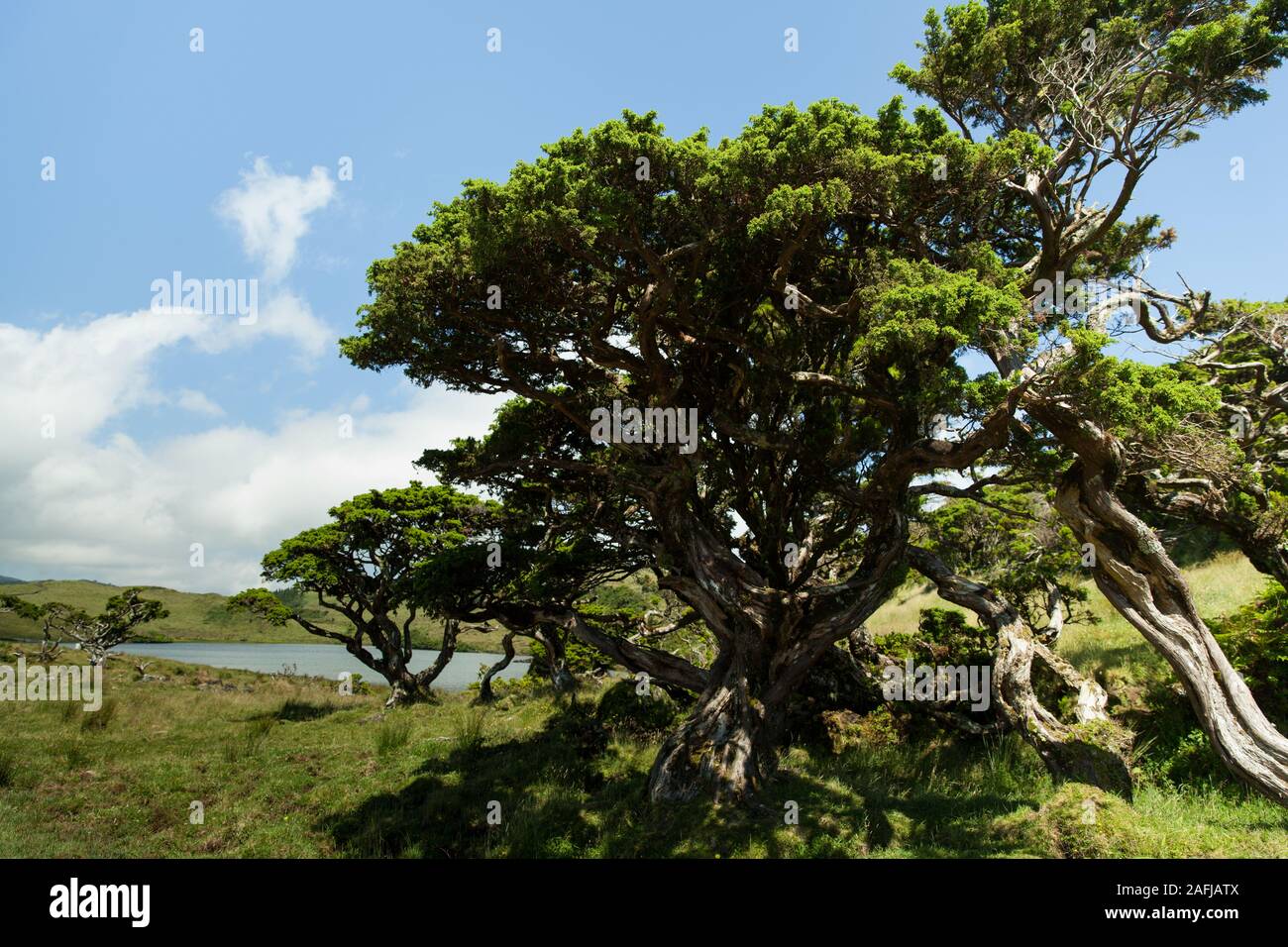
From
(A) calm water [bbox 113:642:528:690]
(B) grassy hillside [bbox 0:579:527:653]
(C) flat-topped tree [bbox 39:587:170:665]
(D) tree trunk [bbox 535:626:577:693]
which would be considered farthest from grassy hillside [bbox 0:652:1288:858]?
(B) grassy hillside [bbox 0:579:527:653]

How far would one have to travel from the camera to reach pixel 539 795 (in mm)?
10844

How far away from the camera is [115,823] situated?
998 cm

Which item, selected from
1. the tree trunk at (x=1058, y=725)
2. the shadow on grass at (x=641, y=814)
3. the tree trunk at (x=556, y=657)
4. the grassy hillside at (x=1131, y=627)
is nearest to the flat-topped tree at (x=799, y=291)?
the shadow on grass at (x=641, y=814)

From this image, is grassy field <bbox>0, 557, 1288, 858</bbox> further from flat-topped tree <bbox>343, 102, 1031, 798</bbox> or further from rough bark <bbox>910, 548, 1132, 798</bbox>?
flat-topped tree <bbox>343, 102, 1031, 798</bbox>

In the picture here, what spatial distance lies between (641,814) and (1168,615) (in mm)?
8242

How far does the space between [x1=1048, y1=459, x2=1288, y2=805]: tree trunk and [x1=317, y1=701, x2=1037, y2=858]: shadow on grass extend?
104 inches

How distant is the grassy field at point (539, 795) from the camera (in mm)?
7988

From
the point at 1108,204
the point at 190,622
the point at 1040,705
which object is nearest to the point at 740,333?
the point at 1108,204

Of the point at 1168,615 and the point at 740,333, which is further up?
the point at 740,333

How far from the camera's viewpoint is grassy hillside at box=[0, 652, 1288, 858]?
7938 mm

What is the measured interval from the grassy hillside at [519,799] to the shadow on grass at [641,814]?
4 cm

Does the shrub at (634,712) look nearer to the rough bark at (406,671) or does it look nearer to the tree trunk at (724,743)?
the tree trunk at (724,743)

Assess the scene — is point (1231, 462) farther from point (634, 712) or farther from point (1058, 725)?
point (634, 712)
